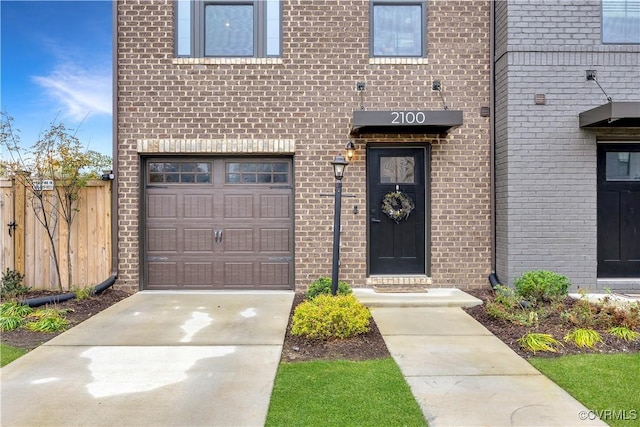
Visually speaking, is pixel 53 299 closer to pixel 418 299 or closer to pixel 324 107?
pixel 324 107

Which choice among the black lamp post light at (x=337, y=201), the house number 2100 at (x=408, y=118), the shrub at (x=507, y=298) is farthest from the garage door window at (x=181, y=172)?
the shrub at (x=507, y=298)

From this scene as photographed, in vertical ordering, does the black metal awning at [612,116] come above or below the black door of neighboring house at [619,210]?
above

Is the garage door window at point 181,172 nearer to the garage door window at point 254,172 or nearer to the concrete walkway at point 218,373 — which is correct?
the garage door window at point 254,172

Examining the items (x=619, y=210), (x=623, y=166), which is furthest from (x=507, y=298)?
(x=623, y=166)

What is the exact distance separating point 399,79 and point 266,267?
3.97 m

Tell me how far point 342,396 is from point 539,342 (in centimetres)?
235

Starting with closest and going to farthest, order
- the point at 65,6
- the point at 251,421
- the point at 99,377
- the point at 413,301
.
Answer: the point at 251,421 < the point at 99,377 < the point at 413,301 < the point at 65,6

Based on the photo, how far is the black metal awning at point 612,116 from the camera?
5141 mm

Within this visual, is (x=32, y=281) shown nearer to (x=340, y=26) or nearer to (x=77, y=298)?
(x=77, y=298)

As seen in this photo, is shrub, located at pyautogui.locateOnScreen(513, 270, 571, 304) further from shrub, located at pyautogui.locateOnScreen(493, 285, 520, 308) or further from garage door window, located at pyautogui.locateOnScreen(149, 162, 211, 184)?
garage door window, located at pyautogui.locateOnScreen(149, 162, 211, 184)

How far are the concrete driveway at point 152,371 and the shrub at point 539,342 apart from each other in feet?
8.57

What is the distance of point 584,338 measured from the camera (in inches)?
158

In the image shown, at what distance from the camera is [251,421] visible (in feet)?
8.67

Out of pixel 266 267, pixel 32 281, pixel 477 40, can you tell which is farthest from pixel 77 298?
pixel 477 40
